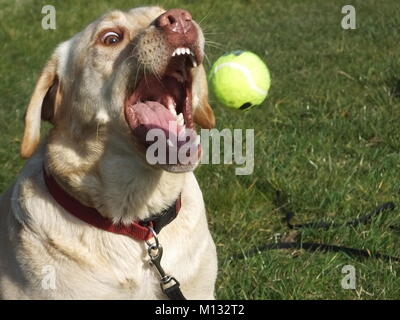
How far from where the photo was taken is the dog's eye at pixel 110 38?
9.93 ft

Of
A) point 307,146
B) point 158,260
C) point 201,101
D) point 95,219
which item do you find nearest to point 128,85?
point 201,101

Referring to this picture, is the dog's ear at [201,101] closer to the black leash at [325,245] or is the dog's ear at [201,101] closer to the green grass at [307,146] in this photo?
the green grass at [307,146]

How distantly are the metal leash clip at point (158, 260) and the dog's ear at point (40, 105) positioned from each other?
25.5 inches

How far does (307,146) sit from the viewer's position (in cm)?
481

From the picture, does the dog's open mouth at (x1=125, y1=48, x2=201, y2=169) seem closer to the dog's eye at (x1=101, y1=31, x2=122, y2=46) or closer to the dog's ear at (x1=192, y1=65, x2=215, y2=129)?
the dog's ear at (x1=192, y1=65, x2=215, y2=129)

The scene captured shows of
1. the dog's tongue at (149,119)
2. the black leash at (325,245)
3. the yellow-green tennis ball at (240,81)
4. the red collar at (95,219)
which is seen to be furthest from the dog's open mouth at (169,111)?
the black leash at (325,245)

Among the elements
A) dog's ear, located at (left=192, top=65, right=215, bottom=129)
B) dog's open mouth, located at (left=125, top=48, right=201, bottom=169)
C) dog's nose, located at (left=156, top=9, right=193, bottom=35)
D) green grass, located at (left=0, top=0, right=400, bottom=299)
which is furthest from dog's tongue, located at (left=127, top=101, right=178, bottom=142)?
green grass, located at (left=0, top=0, right=400, bottom=299)

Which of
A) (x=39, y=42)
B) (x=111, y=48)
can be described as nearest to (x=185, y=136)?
(x=111, y=48)

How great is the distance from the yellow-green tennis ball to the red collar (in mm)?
868

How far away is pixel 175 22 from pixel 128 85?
A: 33 centimetres

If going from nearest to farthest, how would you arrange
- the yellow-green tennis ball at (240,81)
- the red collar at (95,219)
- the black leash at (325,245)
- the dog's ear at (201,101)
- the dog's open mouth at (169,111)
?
1. the dog's open mouth at (169,111)
2. the red collar at (95,219)
3. the dog's ear at (201,101)
4. the yellow-green tennis ball at (240,81)
5. the black leash at (325,245)

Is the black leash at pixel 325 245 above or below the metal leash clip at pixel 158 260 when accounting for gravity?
below

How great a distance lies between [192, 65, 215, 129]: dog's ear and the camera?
315 centimetres
